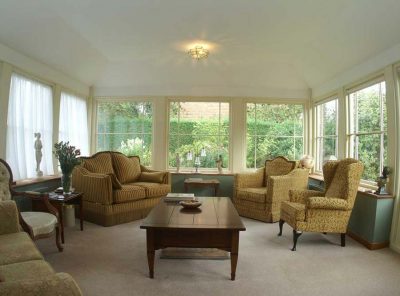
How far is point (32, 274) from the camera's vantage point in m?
1.65

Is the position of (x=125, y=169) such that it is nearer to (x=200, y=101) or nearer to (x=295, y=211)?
(x=200, y=101)

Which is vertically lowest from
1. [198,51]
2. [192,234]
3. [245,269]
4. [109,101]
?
[245,269]

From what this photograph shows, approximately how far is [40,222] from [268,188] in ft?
9.87

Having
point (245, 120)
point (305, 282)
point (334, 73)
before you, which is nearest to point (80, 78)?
point (245, 120)

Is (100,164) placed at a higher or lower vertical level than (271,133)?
lower

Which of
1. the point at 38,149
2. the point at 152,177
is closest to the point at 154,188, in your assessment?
the point at 152,177

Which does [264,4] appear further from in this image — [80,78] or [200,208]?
[80,78]

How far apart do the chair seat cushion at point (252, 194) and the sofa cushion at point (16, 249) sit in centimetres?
311

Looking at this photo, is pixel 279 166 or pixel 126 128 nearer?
pixel 279 166

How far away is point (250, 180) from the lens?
5000 millimetres

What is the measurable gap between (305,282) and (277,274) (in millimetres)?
246

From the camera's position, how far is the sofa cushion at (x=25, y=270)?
5.32ft

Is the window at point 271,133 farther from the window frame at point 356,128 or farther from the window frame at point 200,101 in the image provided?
the window frame at point 356,128

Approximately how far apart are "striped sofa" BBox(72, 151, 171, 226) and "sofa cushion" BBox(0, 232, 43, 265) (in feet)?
6.03
